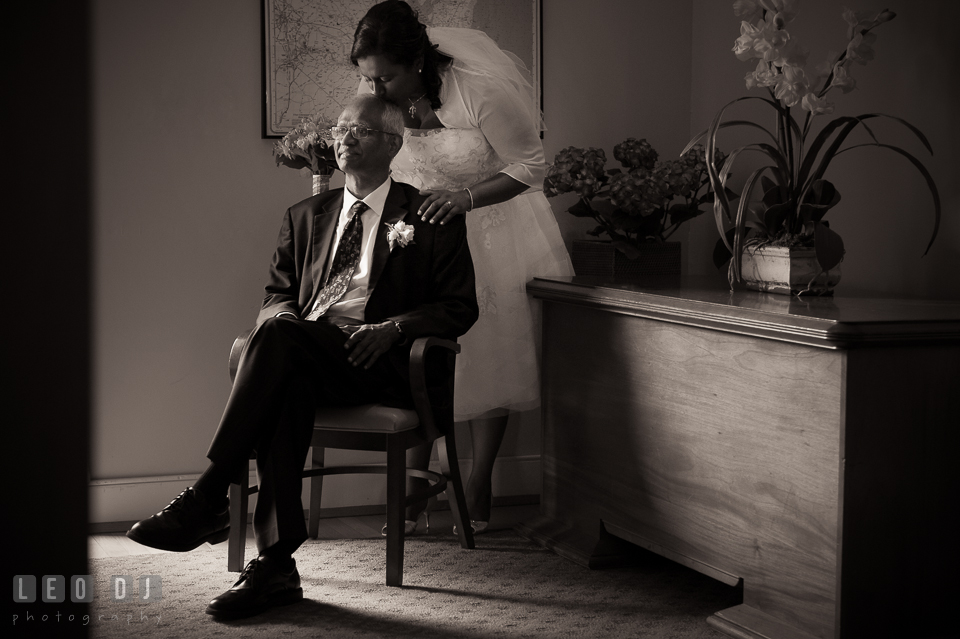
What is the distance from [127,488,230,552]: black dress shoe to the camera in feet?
7.12

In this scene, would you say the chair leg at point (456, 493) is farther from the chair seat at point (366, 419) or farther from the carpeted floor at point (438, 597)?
the chair seat at point (366, 419)

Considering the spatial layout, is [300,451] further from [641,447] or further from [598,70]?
[598,70]

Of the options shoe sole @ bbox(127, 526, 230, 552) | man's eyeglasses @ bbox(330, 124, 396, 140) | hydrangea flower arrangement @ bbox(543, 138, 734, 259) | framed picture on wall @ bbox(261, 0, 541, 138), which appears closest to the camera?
shoe sole @ bbox(127, 526, 230, 552)

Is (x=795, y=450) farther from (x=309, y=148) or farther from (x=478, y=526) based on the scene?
(x=309, y=148)

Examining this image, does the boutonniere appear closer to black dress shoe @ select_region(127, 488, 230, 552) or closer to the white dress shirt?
the white dress shirt

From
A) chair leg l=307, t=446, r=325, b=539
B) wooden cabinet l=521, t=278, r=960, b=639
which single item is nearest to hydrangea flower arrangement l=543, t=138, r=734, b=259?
wooden cabinet l=521, t=278, r=960, b=639

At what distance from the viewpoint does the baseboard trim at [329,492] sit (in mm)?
3078

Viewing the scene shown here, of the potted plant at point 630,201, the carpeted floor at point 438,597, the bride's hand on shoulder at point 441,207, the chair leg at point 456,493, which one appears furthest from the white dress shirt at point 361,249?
the carpeted floor at point 438,597

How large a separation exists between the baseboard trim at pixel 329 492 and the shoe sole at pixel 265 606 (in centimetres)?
82

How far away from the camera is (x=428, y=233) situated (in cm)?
270

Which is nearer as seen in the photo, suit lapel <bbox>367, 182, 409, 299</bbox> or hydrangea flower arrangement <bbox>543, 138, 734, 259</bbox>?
suit lapel <bbox>367, 182, 409, 299</bbox>

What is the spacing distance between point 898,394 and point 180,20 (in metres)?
2.47

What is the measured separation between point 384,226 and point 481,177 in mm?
450

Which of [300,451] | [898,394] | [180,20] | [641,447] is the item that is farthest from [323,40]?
[898,394]
